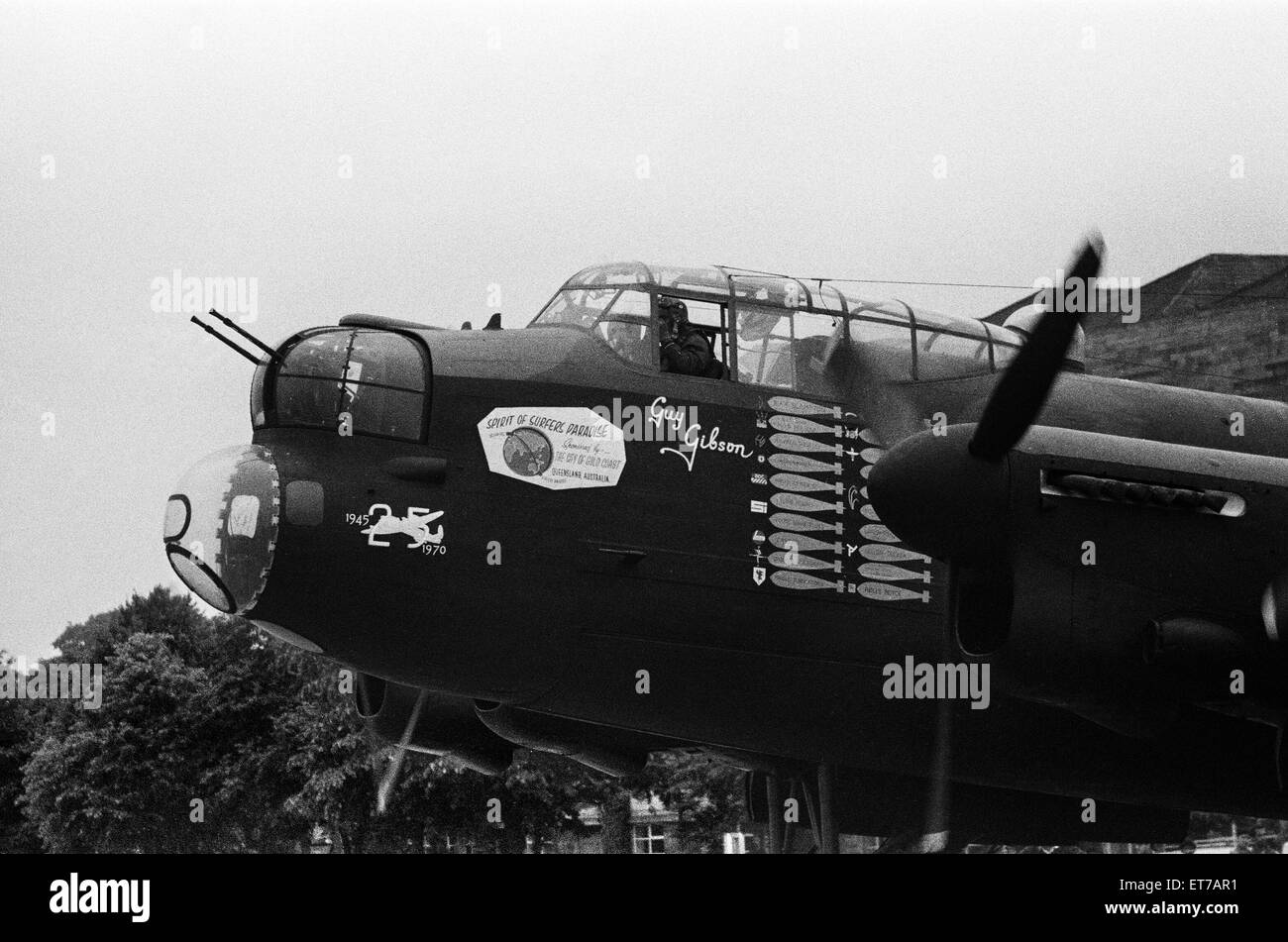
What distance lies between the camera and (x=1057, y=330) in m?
11.6

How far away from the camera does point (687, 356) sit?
1358 cm

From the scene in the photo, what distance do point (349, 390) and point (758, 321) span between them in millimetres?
3476

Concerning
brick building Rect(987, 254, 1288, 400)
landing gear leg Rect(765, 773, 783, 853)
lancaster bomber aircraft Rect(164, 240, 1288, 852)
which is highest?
brick building Rect(987, 254, 1288, 400)

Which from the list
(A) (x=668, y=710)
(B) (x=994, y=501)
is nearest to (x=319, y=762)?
(A) (x=668, y=710)

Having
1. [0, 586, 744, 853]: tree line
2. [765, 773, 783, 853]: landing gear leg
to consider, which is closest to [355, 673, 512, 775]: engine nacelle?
[765, 773, 783, 853]: landing gear leg

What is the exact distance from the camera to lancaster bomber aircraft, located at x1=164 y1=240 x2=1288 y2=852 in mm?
12039

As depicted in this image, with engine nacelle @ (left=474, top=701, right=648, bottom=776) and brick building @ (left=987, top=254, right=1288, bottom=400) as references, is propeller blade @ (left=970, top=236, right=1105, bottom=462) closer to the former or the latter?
engine nacelle @ (left=474, top=701, right=648, bottom=776)

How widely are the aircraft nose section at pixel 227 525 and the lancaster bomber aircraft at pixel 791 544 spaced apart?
0.08 ft

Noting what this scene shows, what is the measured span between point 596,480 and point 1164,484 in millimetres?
4311

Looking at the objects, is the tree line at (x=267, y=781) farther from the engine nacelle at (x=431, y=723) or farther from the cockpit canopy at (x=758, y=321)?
the cockpit canopy at (x=758, y=321)

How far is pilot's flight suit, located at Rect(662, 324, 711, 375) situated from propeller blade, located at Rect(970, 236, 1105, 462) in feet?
8.93

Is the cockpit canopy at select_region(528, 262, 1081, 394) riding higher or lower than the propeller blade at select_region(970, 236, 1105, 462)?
higher

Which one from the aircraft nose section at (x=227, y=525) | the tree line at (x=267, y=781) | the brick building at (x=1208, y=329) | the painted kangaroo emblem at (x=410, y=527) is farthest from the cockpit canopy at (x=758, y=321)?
the brick building at (x=1208, y=329)

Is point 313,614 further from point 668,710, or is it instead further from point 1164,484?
point 1164,484
